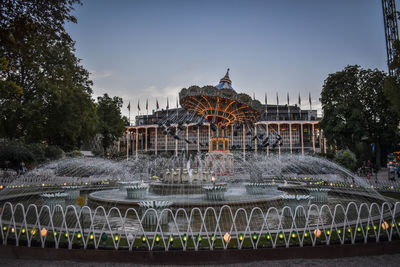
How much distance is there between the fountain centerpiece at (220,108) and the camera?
22734 millimetres

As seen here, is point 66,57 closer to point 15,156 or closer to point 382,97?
point 15,156

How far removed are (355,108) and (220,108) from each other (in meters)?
20.2

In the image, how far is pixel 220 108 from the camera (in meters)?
24.9

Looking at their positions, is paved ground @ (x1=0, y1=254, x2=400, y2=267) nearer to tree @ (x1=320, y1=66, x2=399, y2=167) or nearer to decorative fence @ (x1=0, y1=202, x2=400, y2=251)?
decorative fence @ (x1=0, y1=202, x2=400, y2=251)

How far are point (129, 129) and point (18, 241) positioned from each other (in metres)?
75.1

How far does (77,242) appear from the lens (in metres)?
6.17

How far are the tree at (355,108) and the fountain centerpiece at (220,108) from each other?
13.1 meters

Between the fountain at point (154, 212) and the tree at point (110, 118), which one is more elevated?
the tree at point (110, 118)

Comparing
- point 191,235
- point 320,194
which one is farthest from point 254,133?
point 191,235

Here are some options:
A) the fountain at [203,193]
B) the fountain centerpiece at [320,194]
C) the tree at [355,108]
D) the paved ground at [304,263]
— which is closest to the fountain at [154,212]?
the fountain at [203,193]

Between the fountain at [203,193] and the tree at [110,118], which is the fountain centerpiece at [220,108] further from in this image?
the tree at [110,118]

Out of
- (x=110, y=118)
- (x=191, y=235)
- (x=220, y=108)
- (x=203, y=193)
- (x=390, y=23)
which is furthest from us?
(x=110, y=118)

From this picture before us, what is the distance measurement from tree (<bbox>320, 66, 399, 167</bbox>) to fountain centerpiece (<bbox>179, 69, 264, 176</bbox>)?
13.1m

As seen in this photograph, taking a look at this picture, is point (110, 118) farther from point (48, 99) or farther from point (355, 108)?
point (355, 108)
